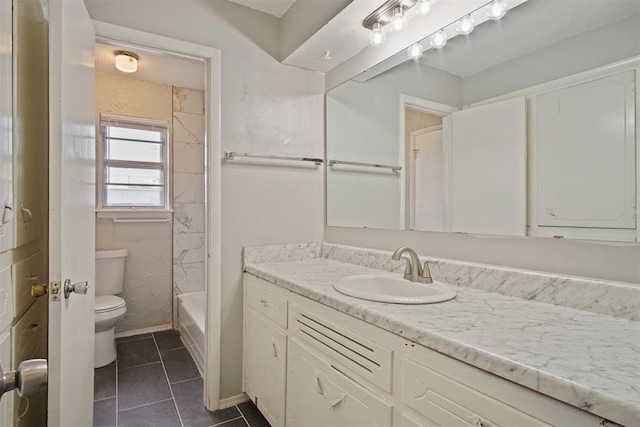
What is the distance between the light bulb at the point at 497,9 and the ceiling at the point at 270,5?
111 centimetres

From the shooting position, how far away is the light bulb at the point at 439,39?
1.50 m

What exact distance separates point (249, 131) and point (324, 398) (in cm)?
144

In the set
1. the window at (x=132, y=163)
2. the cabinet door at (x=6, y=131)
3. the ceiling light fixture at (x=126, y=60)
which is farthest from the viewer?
the window at (x=132, y=163)

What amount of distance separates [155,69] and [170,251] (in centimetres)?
160

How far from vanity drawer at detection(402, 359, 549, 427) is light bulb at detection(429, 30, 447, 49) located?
1.37 m

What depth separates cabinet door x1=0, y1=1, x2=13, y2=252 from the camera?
82 centimetres

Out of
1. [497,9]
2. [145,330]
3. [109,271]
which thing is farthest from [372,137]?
[145,330]

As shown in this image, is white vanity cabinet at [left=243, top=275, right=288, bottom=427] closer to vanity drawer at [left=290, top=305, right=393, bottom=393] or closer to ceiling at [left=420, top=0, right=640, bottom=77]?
vanity drawer at [left=290, top=305, right=393, bottom=393]

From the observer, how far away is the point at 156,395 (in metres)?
1.99

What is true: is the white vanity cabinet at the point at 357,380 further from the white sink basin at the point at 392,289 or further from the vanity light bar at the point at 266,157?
the vanity light bar at the point at 266,157

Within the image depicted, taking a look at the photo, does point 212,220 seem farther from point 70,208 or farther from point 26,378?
point 26,378

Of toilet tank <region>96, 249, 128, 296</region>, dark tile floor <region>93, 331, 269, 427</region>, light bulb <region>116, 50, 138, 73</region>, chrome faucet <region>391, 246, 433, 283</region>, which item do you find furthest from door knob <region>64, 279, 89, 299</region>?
light bulb <region>116, 50, 138, 73</region>

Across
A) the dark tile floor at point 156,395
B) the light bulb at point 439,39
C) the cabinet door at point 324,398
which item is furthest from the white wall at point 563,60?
the dark tile floor at point 156,395

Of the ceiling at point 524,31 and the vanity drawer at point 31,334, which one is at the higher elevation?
the ceiling at point 524,31
